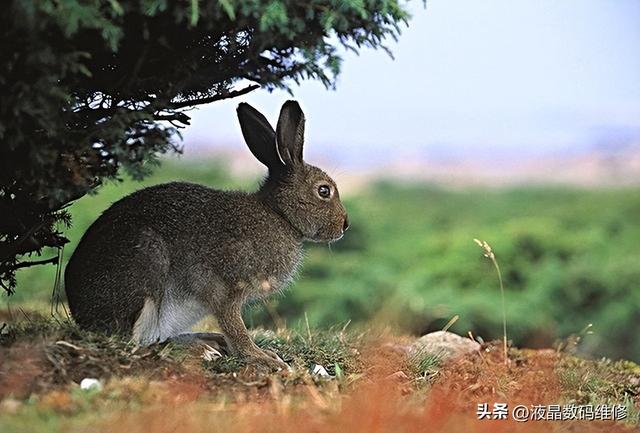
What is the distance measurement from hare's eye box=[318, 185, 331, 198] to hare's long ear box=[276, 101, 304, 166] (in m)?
0.27

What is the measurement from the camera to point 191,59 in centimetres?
654

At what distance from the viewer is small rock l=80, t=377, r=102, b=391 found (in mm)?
5852

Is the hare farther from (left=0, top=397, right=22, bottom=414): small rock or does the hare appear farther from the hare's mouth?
(left=0, top=397, right=22, bottom=414): small rock

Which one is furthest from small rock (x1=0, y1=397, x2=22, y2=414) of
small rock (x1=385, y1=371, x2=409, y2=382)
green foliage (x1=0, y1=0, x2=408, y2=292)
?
small rock (x1=385, y1=371, x2=409, y2=382)

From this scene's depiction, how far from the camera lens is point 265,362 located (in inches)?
277

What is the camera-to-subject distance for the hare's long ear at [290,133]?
7.36m

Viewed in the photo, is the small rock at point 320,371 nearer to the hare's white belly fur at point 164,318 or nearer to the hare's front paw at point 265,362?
the hare's front paw at point 265,362

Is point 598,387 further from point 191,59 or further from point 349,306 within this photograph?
point 349,306

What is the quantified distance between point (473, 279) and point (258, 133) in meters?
8.49

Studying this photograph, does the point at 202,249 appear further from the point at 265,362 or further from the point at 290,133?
the point at 290,133

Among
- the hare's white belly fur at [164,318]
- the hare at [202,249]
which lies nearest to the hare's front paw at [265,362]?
the hare at [202,249]

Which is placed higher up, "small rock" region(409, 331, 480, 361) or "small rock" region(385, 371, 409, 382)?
"small rock" region(385, 371, 409, 382)

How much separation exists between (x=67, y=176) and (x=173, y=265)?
1103 mm

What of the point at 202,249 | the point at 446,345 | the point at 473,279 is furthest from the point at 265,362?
the point at 473,279
